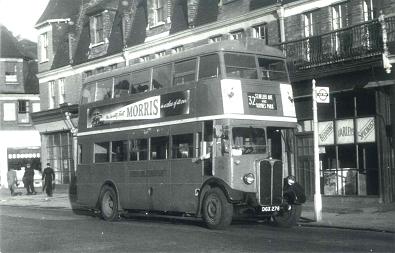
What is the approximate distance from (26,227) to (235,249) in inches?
291

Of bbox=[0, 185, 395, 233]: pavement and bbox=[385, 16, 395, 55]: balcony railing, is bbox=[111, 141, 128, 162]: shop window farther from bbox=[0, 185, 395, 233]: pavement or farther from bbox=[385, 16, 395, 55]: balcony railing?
bbox=[385, 16, 395, 55]: balcony railing

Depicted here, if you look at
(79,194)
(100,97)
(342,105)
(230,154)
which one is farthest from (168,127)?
(342,105)

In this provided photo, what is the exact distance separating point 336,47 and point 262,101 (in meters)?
6.59

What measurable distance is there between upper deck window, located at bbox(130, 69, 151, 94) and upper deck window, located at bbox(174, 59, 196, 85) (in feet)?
4.19

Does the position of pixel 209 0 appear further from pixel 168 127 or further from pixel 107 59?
pixel 168 127

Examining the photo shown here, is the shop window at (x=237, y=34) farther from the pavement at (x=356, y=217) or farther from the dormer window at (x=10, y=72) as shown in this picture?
the dormer window at (x=10, y=72)

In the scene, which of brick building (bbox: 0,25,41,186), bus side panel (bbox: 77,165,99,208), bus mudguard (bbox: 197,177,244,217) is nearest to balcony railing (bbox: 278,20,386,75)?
bus mudguard (bbox: 197,177,244,217)

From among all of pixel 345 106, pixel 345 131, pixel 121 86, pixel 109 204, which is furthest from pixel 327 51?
pixel 109 204

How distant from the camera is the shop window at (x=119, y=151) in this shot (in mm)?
18594

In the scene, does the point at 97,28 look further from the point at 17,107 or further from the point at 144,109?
the point at 17,107

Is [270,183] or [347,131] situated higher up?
[347,131]

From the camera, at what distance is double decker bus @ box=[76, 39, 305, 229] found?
14992 mm

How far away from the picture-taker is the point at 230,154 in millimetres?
14906

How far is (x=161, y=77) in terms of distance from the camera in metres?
17.1
